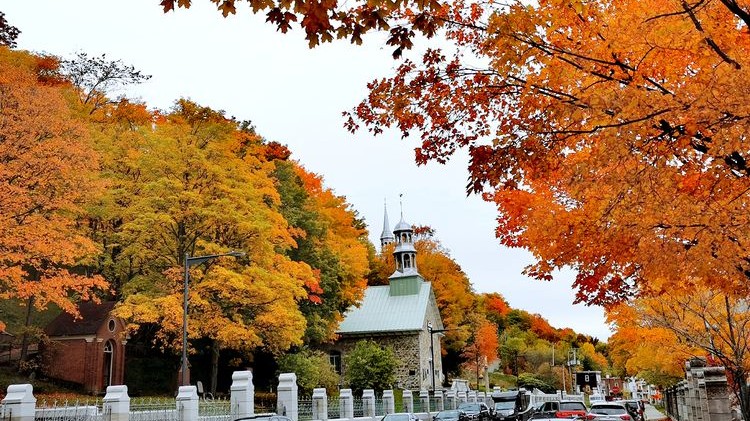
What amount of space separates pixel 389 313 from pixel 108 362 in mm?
30070

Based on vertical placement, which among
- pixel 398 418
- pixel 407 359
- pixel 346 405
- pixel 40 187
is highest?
pixel 40 187

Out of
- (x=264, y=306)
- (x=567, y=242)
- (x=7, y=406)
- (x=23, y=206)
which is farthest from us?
(x=264, y=306)

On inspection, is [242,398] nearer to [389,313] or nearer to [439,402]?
[439,402]

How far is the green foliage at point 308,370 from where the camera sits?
1555 inches

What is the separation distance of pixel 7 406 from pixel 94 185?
13527mm

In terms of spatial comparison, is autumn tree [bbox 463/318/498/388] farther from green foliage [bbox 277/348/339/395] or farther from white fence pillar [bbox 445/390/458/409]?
green foliage [bbox 277/348/339/395]

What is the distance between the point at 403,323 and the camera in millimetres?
59812

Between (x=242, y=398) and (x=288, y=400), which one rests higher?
(x=242, y=398)

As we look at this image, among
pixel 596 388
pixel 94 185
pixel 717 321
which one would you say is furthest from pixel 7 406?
pixel 596 388

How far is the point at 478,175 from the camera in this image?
8.23 meters

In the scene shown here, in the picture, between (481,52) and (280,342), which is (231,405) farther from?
(481,52)

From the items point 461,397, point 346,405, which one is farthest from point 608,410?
point 461,397

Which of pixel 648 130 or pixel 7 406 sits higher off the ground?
pixel 648 130

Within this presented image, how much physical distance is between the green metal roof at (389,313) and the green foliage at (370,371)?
35.1 ft
